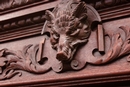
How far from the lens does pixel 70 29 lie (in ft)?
2.30

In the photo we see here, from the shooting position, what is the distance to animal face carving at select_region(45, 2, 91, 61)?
2.28 ft

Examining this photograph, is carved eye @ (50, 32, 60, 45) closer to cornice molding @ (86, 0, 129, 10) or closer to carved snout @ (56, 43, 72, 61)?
carved snout @ (56, 43, 72, 61)

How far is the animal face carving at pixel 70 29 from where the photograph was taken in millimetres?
694

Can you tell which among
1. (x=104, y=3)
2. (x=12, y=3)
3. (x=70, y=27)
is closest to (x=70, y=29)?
(x=70, y=27)

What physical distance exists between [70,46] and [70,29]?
5 cm

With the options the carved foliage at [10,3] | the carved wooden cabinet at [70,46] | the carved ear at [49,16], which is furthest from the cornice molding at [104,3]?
the carved foliage at [10,3]

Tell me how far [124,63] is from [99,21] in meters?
0.15

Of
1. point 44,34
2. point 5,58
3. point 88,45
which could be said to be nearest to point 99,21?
point 88,45

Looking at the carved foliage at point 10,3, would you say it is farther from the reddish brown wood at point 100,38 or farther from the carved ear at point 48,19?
the reddish brown wood at point 100,38

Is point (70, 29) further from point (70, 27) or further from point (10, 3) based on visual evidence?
point (10, 3)

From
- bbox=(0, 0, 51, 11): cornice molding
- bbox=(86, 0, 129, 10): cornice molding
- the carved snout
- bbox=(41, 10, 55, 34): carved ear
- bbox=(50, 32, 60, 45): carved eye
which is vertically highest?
bbox=(0, 0, 51, 11): cornice molding

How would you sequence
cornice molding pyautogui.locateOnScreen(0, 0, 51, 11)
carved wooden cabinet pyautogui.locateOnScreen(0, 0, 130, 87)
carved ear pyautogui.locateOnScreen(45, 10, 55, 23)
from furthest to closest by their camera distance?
cornice molding pyautogui.locateOnScreen(0, 0, 51, 11), carved ear pyautogui.locateOnScreen(45, 10, 55, 23), carved wooden cabinet pyautogui.locateOnScreen(0, 0, 130, 87)

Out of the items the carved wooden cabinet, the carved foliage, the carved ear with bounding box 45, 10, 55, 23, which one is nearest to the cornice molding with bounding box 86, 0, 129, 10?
the carved wooden cabinet

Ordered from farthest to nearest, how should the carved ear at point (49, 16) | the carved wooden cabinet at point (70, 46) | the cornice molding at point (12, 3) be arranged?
1. the cornice molding at point (12, 3)
2. the carved ear at point (49, 16)
3. the carved wooden cabinet at point (70, 46)
